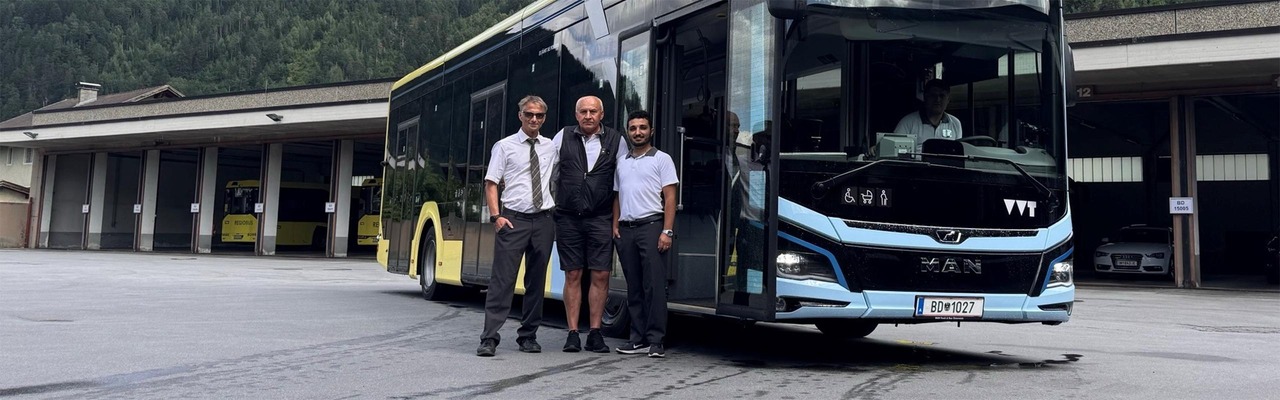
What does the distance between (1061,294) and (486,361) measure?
143 inches

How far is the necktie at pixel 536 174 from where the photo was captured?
7.34m

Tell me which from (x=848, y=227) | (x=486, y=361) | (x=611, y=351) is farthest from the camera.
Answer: (x=611, y=351)

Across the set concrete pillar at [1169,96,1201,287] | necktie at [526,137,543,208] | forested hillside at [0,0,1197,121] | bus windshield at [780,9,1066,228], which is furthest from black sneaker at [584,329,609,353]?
forested hillside at [0,0,1197,121]

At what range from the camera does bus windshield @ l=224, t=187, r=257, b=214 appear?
44094 mm

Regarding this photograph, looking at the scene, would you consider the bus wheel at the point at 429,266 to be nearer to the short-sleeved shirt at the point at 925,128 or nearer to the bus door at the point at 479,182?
the bus door at the point at 479,182

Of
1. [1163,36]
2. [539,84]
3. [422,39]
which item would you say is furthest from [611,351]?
[422,39]

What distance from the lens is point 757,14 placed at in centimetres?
680

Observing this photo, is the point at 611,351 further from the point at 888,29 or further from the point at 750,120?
the point at 888,29

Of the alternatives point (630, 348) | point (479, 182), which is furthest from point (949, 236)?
point (479, 182)

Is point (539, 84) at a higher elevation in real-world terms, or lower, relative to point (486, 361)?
higher

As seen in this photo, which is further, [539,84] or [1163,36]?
[1163,36]

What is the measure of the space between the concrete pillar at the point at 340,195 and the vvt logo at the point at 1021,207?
33.9 m

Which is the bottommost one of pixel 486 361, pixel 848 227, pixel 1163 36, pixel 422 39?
pixel 486 361

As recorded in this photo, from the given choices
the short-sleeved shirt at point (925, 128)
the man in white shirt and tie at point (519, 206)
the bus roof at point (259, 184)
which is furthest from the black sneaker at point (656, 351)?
the bus roof at point (259, 184)
